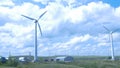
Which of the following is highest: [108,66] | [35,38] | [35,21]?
[35,21]

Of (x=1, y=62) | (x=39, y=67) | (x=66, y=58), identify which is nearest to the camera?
(x=39, y=67)

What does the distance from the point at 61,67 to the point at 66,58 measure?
2322 inches

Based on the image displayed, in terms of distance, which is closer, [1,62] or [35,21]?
[1,62]

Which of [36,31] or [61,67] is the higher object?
[36,31]

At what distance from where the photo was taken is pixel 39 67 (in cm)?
6800

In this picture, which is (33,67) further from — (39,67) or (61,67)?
(61,67)

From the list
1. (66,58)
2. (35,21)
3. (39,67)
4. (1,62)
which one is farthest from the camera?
(66,58)

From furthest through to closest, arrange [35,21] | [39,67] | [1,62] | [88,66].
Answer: [35,21]
[1,62]
[88,66]
[39,67]

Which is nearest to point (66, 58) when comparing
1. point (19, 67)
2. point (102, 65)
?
point (102, 65)

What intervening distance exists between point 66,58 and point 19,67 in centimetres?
5700

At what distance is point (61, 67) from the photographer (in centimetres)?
6831

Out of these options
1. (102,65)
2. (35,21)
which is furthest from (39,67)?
(35,21)

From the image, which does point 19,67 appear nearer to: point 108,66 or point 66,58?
point 108,66

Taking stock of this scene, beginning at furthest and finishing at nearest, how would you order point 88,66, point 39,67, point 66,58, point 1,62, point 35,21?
point 66,58
point 35,21
point 1,62
point 88,66
point 39,67
